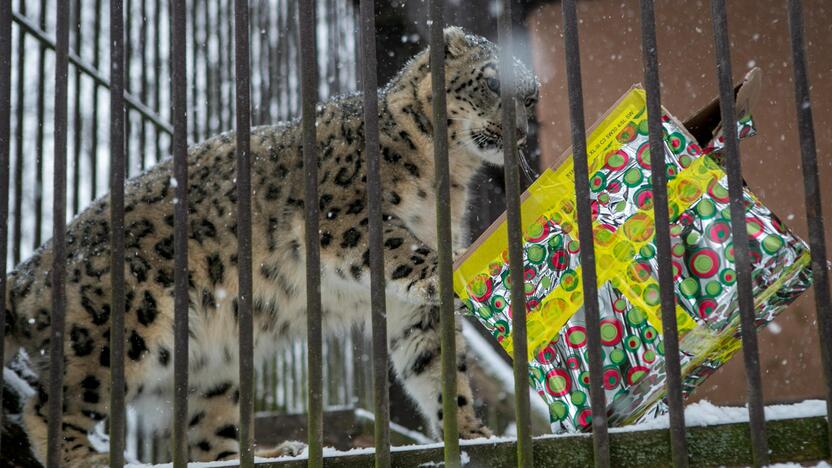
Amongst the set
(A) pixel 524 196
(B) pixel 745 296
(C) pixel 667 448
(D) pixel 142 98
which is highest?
(D) pixel 142 98

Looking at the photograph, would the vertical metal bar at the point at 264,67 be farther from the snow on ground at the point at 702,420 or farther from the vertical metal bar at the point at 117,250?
the snow on ground at the point at 702,420

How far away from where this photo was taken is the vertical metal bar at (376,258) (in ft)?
7.25

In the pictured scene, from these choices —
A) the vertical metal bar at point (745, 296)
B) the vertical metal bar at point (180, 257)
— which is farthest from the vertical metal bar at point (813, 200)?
the vertical metal bar at point (180, 257)

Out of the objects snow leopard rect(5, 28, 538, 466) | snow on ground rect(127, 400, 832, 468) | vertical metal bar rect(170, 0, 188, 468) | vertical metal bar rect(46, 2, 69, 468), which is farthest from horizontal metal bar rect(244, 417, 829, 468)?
snow leopard rect(5, 28, 538, 466)

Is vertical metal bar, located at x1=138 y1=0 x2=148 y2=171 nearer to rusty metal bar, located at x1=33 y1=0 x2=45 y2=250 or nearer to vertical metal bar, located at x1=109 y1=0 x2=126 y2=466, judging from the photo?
rusty metal bar, located at x1=33 y1=0 x2=45 y2=250

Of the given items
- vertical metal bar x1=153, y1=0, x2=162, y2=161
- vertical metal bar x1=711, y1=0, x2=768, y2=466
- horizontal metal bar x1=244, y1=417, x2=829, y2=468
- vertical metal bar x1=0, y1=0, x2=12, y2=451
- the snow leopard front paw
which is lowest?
the snow leopard front paw

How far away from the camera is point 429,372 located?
13.7 ft

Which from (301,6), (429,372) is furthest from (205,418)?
(301,6)

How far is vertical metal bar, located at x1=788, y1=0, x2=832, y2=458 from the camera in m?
2.16

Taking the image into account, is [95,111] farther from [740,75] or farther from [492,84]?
[740,75]

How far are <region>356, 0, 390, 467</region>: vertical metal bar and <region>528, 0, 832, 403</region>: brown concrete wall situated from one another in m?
3.57

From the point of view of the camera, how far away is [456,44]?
4551 millimetres

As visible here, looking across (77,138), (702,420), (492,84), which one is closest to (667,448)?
(702,420)

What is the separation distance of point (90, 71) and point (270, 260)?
6.81 feet
